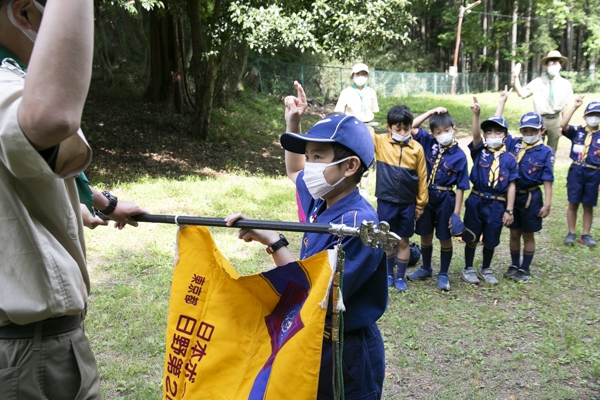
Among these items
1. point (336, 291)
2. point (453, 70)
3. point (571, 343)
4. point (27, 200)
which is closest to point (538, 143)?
point (571, 343)

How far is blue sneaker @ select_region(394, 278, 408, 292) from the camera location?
576cm

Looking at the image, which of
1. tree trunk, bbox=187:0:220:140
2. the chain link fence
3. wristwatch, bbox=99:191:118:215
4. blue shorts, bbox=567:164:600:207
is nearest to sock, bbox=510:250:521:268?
blue shorts, bbox=567:164:600:207

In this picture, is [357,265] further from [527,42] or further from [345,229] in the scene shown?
[527,42]

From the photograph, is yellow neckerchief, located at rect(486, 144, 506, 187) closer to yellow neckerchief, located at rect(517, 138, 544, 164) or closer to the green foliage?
yellow neckerchief, located at rect(517, 138, 544, 164)

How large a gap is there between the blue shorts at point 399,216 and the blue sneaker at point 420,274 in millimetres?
669

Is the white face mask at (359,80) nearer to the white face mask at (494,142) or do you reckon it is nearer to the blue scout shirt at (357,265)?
the white face mask at (494,142)

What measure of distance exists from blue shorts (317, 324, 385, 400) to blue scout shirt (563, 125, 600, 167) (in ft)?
20.2

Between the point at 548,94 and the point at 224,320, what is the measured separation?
371 inches

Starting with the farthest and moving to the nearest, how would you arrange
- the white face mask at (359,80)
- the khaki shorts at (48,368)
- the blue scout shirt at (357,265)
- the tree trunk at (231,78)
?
the tree trunk at (231,78)
the white face mask at (359,80)
the blue scout shirt at (357,265)
the khaki shorts at (48,368)

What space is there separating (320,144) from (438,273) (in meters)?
4.40

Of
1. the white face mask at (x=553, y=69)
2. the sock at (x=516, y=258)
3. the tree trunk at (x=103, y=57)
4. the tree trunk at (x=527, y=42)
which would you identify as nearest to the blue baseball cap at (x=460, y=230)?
the sock at (x=516, y=258)

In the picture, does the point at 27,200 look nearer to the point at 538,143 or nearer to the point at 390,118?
the point at 390,118

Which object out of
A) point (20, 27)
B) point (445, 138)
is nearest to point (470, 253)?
point (445, 138)

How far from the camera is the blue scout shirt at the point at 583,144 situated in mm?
7070
